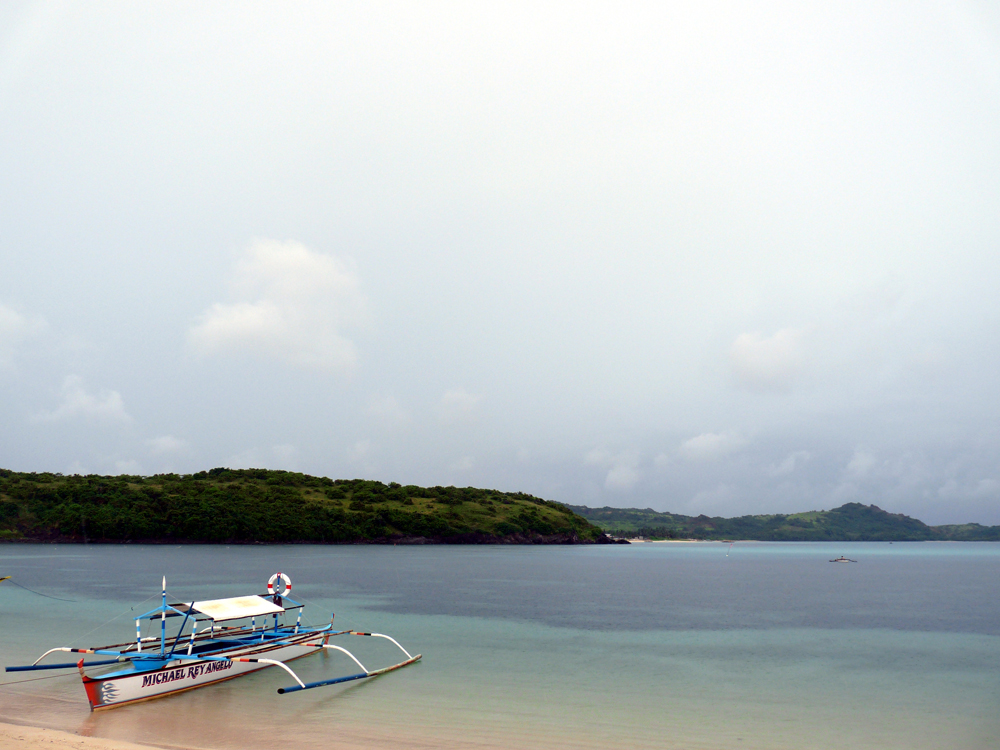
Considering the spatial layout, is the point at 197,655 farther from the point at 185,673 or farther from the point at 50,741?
the point at 50,741

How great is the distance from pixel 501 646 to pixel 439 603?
21216 millimetres

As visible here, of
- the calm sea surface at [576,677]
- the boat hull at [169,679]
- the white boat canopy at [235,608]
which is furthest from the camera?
the white boat canopy at [235,608]

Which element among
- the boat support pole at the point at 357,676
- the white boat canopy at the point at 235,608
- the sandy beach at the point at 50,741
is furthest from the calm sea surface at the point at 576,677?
the white boat canopy at the point at 235,608

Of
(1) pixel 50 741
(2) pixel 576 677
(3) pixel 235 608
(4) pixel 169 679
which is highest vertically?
(3) pixel 235 608

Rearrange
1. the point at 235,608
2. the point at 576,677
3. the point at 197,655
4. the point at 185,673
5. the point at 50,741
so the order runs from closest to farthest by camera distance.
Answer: the point at 50,741 < the point at 185,673 < the point at 197,655 < the point at 235,608 < the point at 576,677

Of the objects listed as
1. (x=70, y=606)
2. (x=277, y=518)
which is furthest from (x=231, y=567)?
(x=277, y=518)

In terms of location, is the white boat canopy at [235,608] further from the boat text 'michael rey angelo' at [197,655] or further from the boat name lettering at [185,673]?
the boat name lettering at [185,673]

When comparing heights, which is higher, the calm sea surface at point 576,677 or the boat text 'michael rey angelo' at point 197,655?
the boat text 'michael rey angelo' at point 197,655

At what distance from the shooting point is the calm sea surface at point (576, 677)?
19219mm

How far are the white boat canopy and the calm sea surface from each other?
2174 millimetres

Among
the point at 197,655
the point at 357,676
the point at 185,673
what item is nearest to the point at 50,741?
the point at 185,673

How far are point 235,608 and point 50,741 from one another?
31.9ft

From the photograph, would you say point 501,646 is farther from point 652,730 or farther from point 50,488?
point 50,488

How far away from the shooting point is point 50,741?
1581 centimetres
